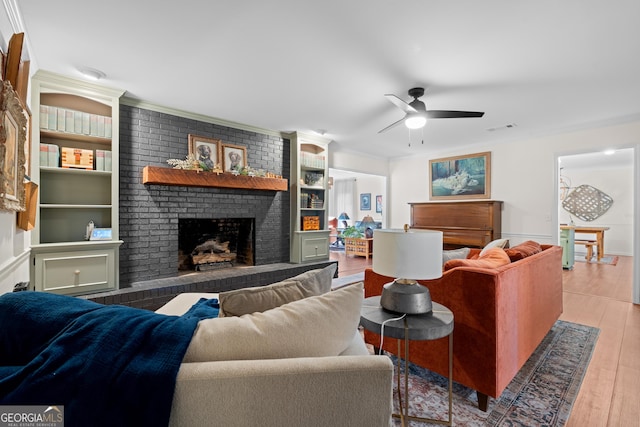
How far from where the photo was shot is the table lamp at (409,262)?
1.46m

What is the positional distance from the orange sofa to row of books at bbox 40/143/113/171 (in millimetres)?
3350

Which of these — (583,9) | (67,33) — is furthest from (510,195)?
(67,33)

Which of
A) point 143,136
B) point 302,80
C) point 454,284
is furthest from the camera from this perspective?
point 143,136

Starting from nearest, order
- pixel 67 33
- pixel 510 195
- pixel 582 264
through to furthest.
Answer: pixel 67 33 < pixel 510 195 < pixel 582 264

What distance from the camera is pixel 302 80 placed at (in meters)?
2.83

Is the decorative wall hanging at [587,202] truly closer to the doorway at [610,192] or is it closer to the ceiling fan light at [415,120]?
the doorway at [610,192]

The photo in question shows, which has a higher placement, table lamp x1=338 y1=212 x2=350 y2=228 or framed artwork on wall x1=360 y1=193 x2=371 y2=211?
framed artwork on wall x1=360 y1=193 x2=371 y2=211

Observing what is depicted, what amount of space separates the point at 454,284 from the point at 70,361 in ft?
5.81

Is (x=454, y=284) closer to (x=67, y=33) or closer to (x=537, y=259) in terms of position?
(x=537, y=259)

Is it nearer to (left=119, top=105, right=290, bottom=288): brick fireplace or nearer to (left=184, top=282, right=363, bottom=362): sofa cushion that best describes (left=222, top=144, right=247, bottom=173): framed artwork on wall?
(left=119, top=105, right=290, bottom=288): brick fireplace

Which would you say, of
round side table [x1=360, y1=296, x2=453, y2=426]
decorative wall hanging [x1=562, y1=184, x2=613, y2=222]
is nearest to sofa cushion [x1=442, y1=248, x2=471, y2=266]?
round side table [x1=360, y1=296, x2=453, y2=426]

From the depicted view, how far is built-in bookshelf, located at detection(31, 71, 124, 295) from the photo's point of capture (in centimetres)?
275

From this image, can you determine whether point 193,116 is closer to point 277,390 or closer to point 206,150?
point 206,150

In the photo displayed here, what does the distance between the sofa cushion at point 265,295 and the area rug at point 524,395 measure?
1044 millimetres
